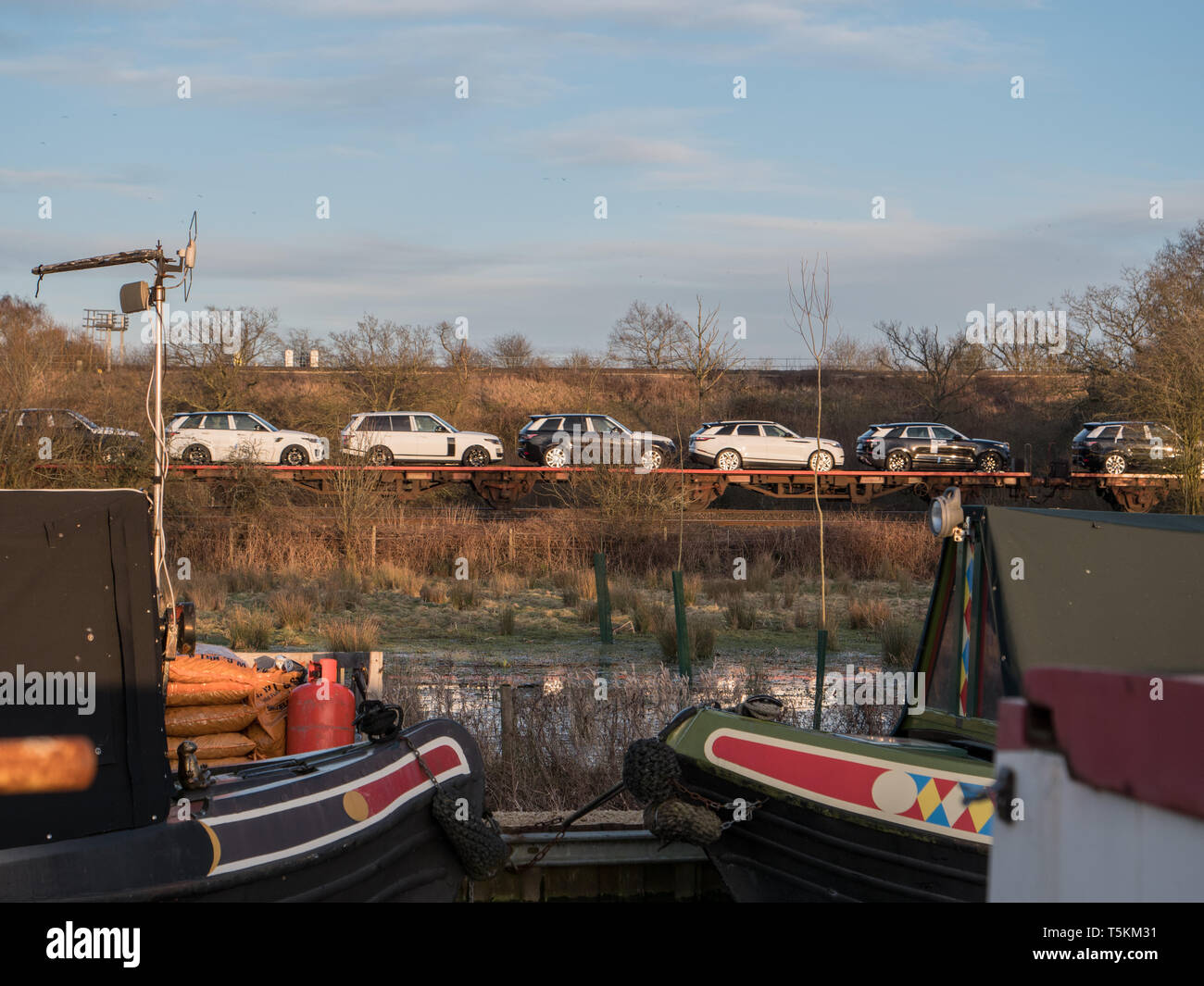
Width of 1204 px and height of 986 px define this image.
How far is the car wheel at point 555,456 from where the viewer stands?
105 ft

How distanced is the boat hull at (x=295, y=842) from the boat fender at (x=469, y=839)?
5 centimetres

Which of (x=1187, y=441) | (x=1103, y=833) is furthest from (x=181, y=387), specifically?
(x=1103, y=833)

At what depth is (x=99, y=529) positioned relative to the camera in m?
4.33

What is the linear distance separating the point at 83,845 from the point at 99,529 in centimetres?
108

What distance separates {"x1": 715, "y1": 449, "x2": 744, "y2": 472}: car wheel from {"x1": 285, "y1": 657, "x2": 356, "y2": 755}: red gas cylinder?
2730cm

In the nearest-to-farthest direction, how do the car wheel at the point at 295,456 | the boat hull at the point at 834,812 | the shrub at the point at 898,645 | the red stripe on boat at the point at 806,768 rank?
the boat hull at the point at 834,812 → the red stripe on boat at the point at 806,768 → the shrub at the point at 898,645 → the car wheel at the point at 295,456

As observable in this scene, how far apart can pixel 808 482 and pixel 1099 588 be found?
27979mm

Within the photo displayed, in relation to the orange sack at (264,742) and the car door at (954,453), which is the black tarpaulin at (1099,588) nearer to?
the orange sack at (264,742)

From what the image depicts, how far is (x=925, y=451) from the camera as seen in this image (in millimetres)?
34125

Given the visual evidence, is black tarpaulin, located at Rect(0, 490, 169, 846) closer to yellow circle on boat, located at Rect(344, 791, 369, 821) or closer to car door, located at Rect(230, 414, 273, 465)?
yellow circle on boat, located at Rect(344, 791, 369, 821)

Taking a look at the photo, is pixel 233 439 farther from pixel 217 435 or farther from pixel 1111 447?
pixel 1111 447

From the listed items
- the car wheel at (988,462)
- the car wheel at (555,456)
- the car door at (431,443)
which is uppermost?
the car door at (431,443)

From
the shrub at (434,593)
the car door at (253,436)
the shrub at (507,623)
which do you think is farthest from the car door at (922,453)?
the shrub at (507,623)
